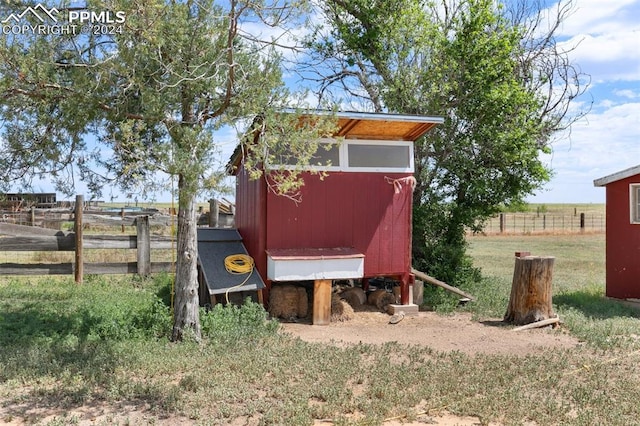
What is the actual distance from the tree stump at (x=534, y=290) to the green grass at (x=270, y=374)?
514 millimetres

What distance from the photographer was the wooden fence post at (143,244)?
12.1 m

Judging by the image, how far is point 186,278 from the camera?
7262 mm

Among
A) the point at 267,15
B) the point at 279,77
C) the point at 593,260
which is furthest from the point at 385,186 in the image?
the point at 593,260

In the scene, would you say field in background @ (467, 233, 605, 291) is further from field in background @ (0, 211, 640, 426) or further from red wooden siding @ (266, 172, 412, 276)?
field in background @ (0, 211, 640, 426)

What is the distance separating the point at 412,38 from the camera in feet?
43.3

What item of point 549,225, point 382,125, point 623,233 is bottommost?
point 623,233

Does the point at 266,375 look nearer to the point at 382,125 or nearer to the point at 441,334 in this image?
the point at 441,334

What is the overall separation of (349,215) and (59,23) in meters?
5.50

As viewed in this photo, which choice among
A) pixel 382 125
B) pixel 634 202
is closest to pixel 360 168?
pixel 382 125

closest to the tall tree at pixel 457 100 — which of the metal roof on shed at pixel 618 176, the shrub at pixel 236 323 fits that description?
the metal roof on shed at pixel 618 176

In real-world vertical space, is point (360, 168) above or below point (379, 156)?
below

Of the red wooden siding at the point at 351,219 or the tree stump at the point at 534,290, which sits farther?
the red wooden siding at the point at 351,219

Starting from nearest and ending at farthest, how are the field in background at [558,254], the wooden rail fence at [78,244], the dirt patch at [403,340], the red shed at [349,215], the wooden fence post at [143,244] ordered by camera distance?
the dirt patch at [403,340], the red shed at [349,215], the wooden rail fence at [78,244], the wooden fence post at [143,244], the field in background at [558,254]

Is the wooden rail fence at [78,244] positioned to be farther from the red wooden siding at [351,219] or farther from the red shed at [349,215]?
the red wooden siding at [351,219]
